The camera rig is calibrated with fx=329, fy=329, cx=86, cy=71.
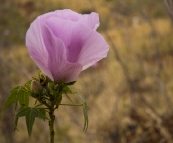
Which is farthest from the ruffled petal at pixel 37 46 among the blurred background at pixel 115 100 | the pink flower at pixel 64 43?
the blurred background at pixel 115 100

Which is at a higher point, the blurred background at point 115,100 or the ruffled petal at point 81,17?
the ruffled petal at point 81,17

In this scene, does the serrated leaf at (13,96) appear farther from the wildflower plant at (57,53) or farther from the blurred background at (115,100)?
the blurred background at (115,100)

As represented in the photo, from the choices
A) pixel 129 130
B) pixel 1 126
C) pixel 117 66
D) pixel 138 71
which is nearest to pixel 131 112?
pixel 129 130

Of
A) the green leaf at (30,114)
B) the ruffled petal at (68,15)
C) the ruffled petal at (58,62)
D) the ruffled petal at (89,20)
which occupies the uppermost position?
the ruffled petal at (68,15)

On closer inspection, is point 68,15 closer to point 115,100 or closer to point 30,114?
point 30,114

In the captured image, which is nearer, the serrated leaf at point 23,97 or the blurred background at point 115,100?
the serrated leaf at point 23,97

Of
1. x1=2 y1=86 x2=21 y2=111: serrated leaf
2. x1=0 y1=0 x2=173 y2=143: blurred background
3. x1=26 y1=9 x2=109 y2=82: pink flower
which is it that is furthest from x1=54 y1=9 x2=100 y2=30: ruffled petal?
x1=0 y1=0 x2=173 y2=143: blurred background

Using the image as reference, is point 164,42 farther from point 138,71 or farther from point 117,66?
point 138,71

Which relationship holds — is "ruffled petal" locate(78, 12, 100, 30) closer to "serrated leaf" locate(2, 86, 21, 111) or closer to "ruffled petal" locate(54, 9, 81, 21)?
"ruffled petal" locate(54, 9, 81, 21)
